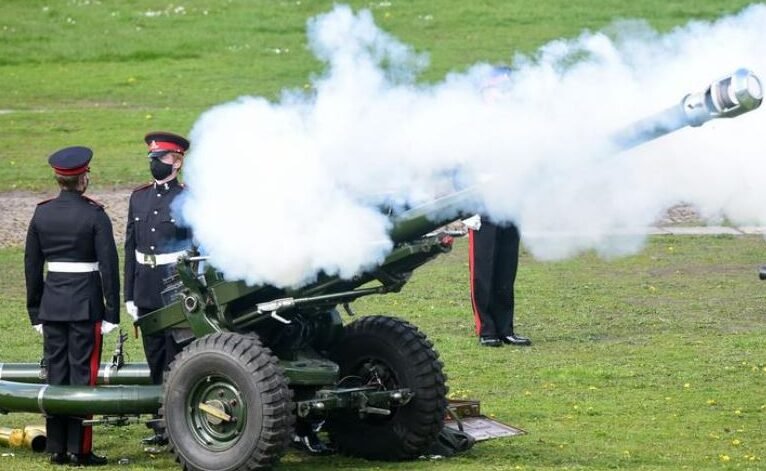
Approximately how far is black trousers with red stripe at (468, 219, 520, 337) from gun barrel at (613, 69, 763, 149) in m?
5.47

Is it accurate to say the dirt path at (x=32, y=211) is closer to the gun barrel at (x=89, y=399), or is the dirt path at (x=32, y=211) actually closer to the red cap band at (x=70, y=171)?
the red cap band at (x=70, y=171)

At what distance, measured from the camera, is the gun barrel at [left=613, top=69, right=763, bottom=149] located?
9.90m

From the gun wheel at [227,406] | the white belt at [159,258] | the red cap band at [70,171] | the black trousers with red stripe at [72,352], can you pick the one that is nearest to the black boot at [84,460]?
the black trousers with red stripe at [72,352]

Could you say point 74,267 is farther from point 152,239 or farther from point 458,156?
point 458,156

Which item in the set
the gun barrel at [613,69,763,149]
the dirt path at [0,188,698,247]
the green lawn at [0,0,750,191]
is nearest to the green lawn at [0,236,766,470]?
the dirt path at [0,188,698,247]

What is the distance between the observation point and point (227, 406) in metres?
11.2

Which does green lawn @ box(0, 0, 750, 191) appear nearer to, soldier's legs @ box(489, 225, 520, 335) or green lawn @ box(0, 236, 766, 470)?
green lawn @ box(0, 236, 766, 470)

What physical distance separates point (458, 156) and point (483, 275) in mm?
5043

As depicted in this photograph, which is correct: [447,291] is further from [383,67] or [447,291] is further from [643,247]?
[383,67]

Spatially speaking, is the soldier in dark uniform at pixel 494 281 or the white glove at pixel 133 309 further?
the soldier in dark uniform at pixel 494 281

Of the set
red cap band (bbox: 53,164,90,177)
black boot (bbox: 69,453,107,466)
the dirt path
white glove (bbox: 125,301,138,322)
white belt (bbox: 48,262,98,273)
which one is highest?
the dirt path

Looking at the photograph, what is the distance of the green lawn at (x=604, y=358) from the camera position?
1200 cm

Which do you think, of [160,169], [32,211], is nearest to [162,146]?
[160,169]

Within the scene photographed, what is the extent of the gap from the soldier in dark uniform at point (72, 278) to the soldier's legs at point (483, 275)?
16.1ft
